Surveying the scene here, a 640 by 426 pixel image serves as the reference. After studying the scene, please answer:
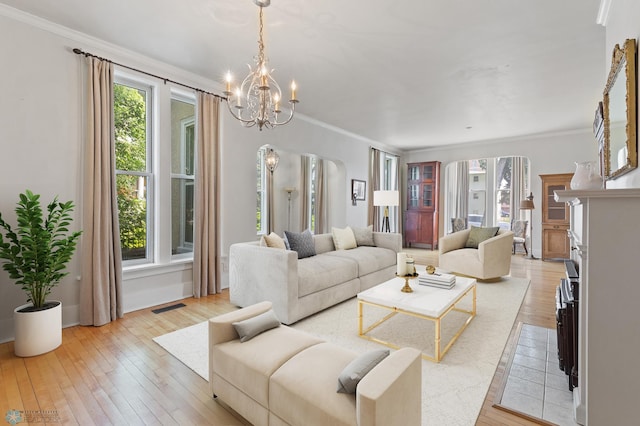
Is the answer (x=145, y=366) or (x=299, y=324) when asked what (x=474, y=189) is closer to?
(x=299, y=324)

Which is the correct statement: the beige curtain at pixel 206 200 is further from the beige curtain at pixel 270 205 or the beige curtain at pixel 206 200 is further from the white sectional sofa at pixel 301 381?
the beige curtain at pixel 270 205

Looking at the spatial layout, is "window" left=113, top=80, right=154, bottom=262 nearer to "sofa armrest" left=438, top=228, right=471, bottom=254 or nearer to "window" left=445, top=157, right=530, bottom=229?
"sofa armrest" left=438, top=228, right=471, bottom=254

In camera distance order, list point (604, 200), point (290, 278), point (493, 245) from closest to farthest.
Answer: point (604, 200)
point (290, 278)
point (493, 245)

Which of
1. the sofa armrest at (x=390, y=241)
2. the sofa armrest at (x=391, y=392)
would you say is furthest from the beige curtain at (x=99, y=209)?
the sofa armrest at (x=390, y=241)

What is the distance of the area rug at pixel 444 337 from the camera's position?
189 centimetres

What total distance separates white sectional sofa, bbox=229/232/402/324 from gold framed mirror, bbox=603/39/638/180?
260 centimetres

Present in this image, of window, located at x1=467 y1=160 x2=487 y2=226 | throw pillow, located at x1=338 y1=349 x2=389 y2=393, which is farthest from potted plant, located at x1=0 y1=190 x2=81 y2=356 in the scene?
window, located at x1=467 y1=160 x2=487 y2=226

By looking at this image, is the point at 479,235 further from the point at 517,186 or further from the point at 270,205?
the point at 517,186

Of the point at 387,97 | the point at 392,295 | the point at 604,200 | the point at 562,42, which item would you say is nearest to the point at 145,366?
the point at 392,295

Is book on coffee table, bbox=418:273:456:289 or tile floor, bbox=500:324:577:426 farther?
book on coffee table, bbox=418:273:456:289

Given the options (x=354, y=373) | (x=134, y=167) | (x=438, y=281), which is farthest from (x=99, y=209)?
(x=438, y=281)

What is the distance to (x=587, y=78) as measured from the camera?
3926 millimetres

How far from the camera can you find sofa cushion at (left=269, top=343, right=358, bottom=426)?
128 centimetres

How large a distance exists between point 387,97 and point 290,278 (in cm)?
324
